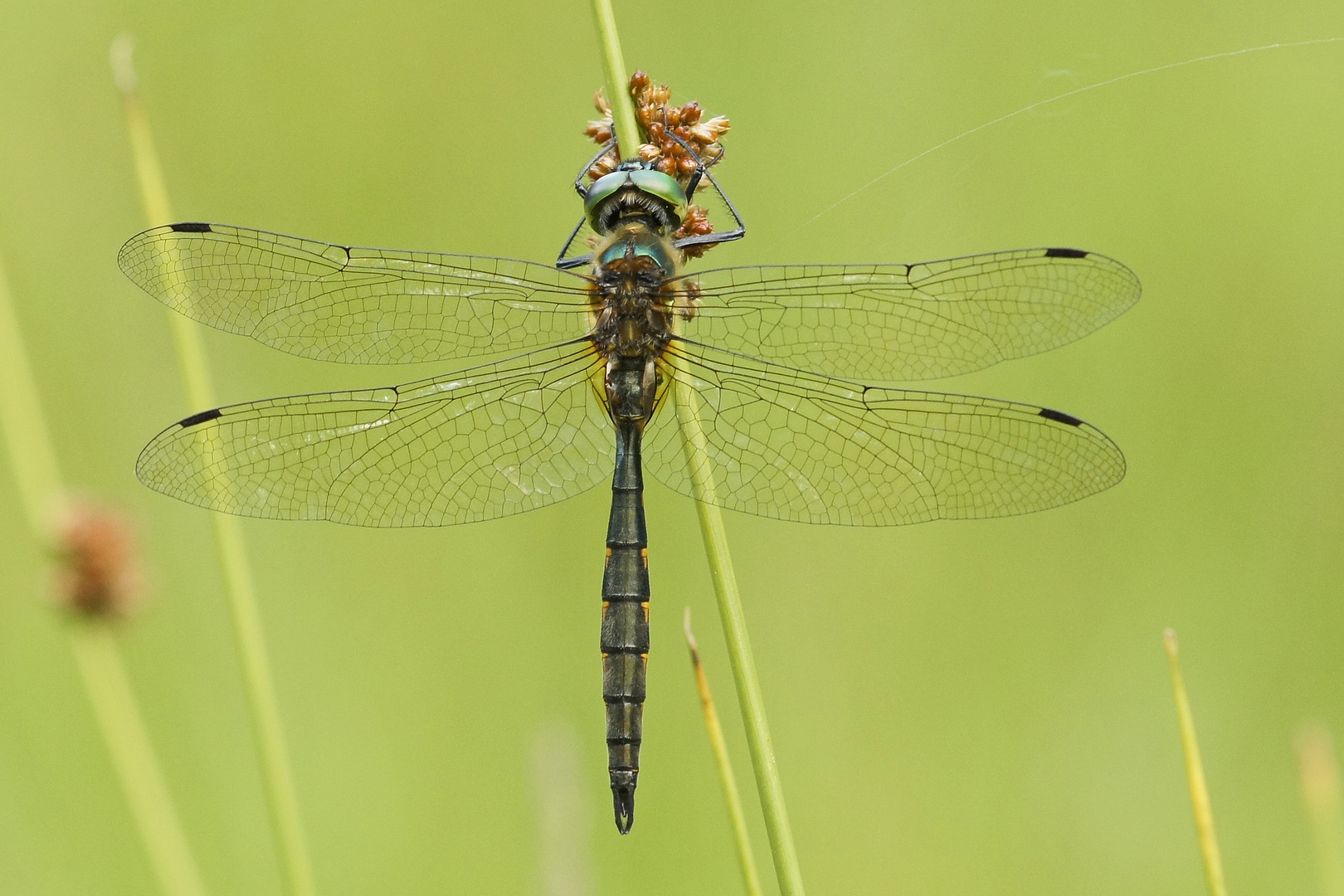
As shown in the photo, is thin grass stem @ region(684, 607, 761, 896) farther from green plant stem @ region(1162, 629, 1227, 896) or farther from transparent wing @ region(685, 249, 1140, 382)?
transparent wing @ region(685, 249, 1140, 382)

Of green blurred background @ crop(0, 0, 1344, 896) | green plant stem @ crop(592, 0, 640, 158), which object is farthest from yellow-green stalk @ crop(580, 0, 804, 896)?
green blurred background @ crop(0, 0, 1344, 896)

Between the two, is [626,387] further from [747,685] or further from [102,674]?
[102,674]

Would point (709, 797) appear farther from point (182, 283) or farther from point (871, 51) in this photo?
point (871, 51)

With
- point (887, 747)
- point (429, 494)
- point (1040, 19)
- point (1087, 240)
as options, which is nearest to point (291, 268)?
point (429, 494)

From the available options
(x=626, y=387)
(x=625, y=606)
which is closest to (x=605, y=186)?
(x=626, y=387)

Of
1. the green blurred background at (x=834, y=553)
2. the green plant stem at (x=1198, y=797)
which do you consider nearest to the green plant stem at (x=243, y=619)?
the green blurred background at (x=834, y=553)
